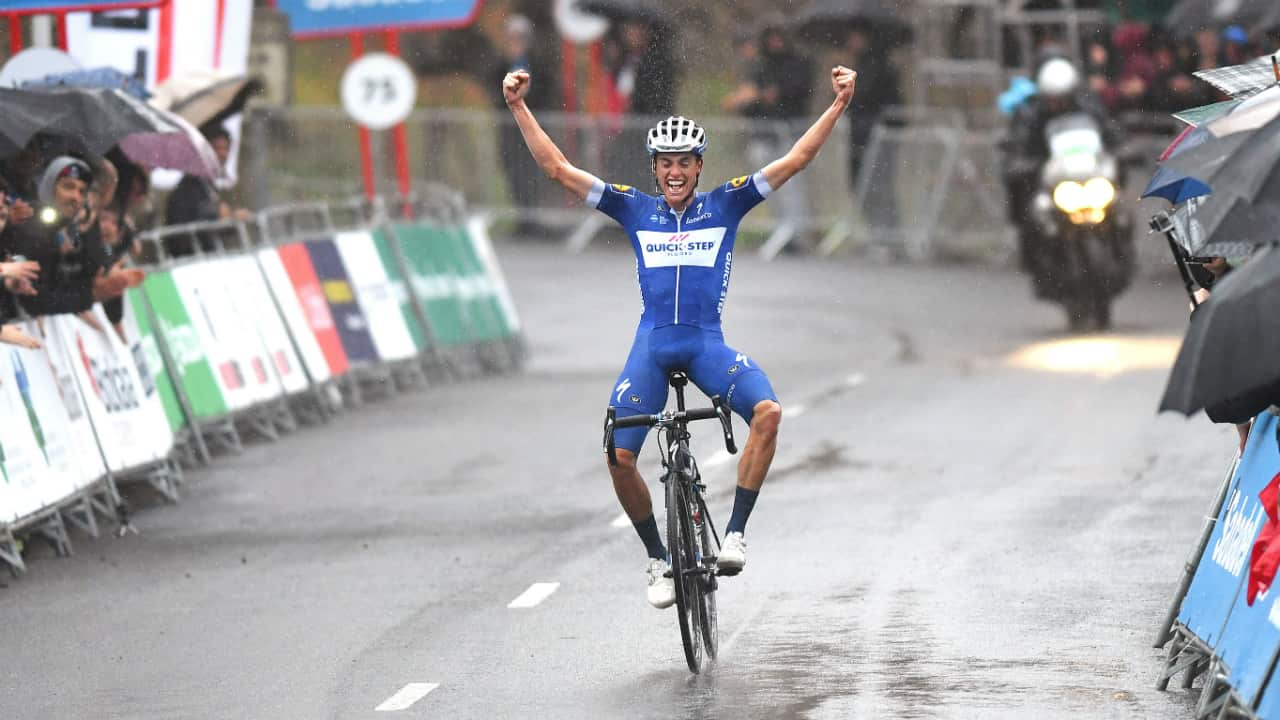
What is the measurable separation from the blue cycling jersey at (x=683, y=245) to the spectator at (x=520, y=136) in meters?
23.7

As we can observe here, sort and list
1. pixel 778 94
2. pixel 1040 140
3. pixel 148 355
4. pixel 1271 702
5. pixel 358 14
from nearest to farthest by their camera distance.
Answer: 1. pixel 1271 702
2. pixel 148 355
3. pixel 1040 140
4. pixel 358 14
5. pixel 778 94

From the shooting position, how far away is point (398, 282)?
22.7 m

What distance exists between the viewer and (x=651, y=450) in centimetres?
1822

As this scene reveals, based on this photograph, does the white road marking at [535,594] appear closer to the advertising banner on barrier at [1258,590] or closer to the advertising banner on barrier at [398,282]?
the advertising banner on barrier at [1258,590]

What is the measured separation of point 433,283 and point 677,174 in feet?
41.5

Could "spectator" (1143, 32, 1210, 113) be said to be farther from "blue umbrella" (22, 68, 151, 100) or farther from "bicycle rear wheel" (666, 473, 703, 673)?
"bicycle rear wheel" (666, 473, 703, 673)

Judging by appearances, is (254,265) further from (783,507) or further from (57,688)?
(57,688)

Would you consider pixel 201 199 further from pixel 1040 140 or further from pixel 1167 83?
pixel 1167 83

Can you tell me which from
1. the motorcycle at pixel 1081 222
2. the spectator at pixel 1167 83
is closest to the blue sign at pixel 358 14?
the motorcycle at pixel 1081 222

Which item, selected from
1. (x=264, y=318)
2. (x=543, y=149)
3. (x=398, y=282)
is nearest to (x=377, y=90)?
(x=398, y=282)

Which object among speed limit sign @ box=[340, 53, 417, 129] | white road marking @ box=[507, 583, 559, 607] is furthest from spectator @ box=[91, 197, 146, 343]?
speed limit sign @ box=[340, 53, 417, 129]

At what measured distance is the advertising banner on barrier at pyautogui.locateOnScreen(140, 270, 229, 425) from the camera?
17.8m

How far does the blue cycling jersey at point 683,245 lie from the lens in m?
11.0

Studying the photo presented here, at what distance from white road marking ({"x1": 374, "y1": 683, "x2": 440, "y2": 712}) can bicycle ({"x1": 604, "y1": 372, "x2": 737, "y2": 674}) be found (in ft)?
3.43
